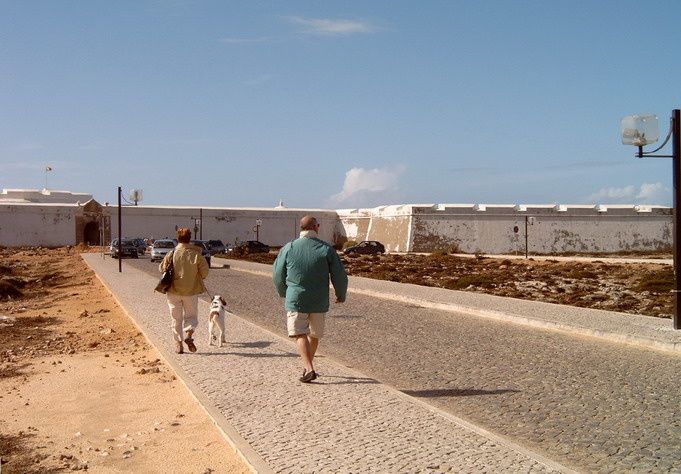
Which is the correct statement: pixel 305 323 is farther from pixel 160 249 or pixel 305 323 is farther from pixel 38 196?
pixel 38 196

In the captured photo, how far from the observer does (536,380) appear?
9047 mm

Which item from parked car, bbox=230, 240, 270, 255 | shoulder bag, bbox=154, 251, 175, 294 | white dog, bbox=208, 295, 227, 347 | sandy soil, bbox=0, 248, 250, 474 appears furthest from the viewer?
parked car, bbox=230, 240, 270, 255

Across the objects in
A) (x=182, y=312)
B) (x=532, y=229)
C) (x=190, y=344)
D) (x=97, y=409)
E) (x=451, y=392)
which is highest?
(x=532, y=229)

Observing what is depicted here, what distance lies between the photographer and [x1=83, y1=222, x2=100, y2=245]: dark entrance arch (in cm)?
7256

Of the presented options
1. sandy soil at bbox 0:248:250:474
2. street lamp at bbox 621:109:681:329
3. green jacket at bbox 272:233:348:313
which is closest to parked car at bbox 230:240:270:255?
sandy soil at bbox 0:248:250:474

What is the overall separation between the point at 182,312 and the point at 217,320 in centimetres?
75

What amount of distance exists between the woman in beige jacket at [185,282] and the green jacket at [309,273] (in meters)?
2.25

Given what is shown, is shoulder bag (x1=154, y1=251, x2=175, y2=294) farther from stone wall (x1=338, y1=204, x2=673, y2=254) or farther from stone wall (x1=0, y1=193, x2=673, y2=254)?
stone wall (x1=338, y1=204, x2=673, y2=254)

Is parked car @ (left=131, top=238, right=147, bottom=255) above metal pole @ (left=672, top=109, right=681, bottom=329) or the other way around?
the other way around

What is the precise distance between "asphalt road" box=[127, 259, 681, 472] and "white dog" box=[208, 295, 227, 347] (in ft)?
4.97

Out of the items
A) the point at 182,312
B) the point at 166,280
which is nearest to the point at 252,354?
the point at 182,312

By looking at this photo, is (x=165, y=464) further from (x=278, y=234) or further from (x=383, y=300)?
(x=278, y=234)

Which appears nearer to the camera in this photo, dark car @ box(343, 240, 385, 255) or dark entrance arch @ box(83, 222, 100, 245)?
dark car @ box(343, 240, 385, 255)

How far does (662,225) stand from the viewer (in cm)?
6381
